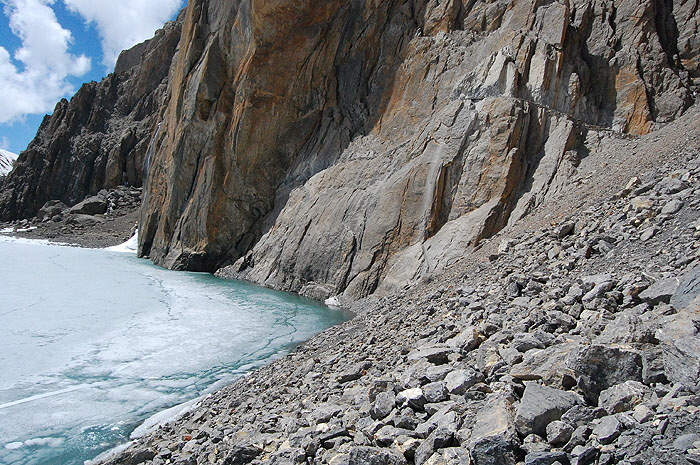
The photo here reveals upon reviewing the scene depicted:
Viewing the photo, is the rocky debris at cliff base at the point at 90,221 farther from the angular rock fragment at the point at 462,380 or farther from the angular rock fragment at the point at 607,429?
the angular rock fragment at the point at 607,429

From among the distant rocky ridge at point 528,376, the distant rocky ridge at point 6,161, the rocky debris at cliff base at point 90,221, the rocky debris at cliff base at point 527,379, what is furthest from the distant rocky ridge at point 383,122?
the distant rocky ridge at point 6,161

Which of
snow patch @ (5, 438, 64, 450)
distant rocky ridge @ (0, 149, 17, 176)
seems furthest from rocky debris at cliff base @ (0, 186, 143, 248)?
distant rocky ridge @ (0, 149, 17, 176)

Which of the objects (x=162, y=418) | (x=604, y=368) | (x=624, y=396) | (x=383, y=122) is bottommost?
(x=162, y=418)

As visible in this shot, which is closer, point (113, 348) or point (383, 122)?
point (113, 348)

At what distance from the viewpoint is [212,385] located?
9.58 metres

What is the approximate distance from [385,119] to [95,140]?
59.6m

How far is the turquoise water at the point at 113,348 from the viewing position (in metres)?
7.64

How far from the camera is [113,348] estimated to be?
1178 cm

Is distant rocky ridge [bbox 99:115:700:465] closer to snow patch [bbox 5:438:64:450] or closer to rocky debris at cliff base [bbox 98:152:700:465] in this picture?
rocky debris at cliff base [bbox 98:152:700:465]

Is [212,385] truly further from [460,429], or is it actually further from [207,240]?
[207,240]

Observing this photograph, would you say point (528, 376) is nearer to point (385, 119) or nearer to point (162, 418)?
point (162, 418)

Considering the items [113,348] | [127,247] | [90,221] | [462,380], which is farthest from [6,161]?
[462,380]

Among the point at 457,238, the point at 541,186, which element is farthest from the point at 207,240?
the point at 541,186

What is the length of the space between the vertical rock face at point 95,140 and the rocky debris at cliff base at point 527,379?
64.6 meters
